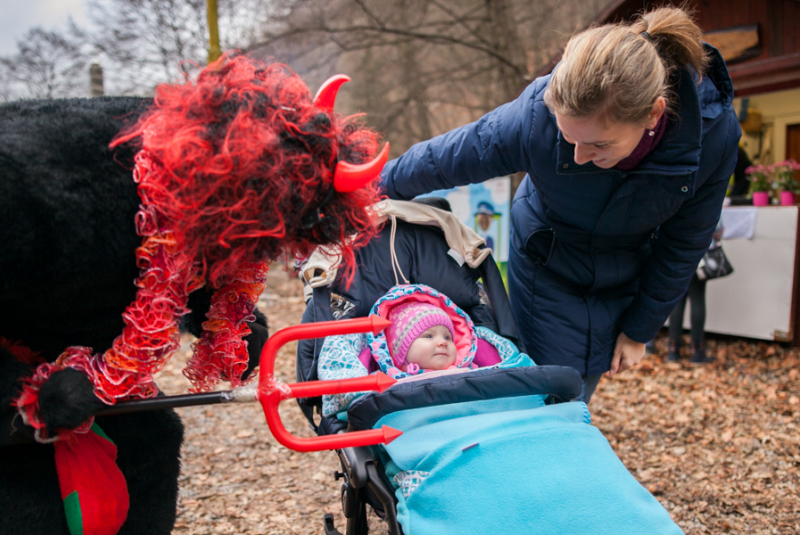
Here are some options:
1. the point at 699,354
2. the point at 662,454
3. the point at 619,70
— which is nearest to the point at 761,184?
the point at 699,354

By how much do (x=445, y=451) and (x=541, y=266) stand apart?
38.9 inches

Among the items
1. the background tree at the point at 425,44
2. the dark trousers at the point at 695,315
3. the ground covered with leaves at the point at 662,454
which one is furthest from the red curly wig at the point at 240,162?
the background tree at the point at 425,44

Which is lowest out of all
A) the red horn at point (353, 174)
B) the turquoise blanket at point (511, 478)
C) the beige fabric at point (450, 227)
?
the turquoise blanket at point (511, 478)

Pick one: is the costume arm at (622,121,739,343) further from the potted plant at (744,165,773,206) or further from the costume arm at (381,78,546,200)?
the potted plant at (744,165,773,206)

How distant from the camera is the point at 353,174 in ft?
3.65

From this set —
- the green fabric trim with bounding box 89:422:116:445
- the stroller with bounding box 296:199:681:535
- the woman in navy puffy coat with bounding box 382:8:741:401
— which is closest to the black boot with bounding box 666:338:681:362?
the woman in navy puffy coat with bounding box 382:8:741:401

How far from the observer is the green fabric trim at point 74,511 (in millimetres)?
1214

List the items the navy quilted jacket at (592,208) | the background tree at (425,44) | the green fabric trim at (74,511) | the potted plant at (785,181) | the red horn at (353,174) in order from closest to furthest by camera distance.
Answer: the red horn at (353,174)
the green fabric trim at (74,511)
the navy quilted jacket at (592,208)
the potted plant at (785,181)
the background tree at (425,44)

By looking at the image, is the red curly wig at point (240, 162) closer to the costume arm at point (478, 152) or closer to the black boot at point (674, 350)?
the costume arm at point (478, 152)

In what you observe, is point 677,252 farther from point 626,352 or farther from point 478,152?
point 478,152

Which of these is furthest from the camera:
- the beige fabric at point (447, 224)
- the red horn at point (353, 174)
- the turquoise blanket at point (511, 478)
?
the beige fabric at point (447, 224)

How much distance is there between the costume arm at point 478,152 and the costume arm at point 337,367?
25.4 inches

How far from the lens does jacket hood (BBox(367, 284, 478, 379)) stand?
232 cm

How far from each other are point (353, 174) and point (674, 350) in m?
4.95
